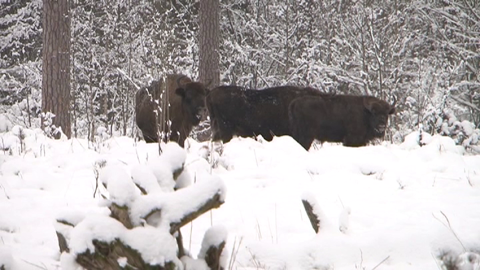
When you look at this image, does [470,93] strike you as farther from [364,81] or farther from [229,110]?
[229,110]

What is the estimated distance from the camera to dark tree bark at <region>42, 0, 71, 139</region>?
36.5 ft

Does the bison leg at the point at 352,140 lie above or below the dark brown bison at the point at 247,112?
below

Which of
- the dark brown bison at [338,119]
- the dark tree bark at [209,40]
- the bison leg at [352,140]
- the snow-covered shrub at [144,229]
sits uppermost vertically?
the dark tree bark at [209,40]

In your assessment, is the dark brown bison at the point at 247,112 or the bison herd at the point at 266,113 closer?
the bison herd at the point at 266,113

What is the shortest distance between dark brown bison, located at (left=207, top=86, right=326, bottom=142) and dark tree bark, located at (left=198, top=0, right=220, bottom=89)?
352cm

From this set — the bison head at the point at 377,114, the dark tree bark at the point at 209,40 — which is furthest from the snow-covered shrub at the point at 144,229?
the dark tree bark at the point at 209,40

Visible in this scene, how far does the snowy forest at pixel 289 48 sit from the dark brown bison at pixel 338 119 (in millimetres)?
4168

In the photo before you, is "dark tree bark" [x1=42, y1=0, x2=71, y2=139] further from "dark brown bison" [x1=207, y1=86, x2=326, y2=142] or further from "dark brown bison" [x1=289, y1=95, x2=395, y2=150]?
"dark brown bison" [x1=289, y1=95, x2=395, y2=150]

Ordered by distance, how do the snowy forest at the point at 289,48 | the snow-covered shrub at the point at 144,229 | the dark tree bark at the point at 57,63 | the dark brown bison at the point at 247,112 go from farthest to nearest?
the snowy forest at the point at 289,48 → the dark tree bark at the point at 57,63 → the dark brown bison at the point at 247,112 → the snow-covered shrub at the point at 144,229

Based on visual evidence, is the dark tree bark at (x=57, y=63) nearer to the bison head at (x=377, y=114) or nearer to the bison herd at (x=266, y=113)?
the bison herd at (x=266, y=113)

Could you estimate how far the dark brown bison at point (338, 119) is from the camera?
9930 mm

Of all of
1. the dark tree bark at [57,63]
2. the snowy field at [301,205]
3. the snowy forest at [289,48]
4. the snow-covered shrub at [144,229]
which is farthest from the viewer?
the snowy forest at [289,48]

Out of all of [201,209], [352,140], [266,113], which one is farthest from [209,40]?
[201,209]

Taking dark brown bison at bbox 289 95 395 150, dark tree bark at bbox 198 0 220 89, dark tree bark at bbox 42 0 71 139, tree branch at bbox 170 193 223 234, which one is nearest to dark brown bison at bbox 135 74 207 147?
dark brown bison at bbox 289 95 395 150
